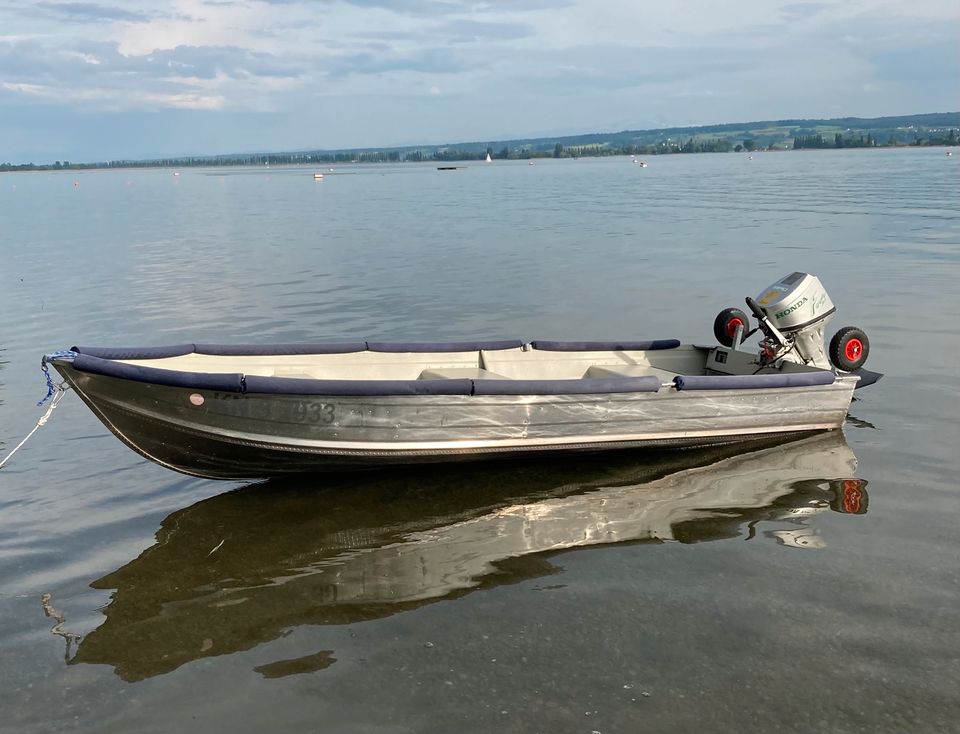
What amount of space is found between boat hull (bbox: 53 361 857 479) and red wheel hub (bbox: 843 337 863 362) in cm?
237

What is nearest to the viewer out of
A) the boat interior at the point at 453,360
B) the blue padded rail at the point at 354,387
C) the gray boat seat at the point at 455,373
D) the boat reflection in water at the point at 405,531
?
the boat reflection in water at the point at 405,531

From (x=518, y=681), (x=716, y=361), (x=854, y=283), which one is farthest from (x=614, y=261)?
(x=518, y=681)

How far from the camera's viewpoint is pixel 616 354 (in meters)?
11.1

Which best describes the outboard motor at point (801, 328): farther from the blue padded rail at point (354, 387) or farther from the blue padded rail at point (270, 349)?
the blue padded rail at point (270, 349)

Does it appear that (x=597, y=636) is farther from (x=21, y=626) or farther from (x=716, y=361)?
(x=716, y=361)

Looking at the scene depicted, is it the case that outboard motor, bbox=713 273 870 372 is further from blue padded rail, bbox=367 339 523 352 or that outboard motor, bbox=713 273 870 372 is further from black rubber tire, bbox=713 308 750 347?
blue padded rail, bbox=367 339 523 352

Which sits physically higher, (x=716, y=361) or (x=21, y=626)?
(x=716, y=361)

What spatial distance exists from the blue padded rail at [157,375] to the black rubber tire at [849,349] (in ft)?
24.8

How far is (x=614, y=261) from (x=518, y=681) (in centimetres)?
2287

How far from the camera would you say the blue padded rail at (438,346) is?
10.0m

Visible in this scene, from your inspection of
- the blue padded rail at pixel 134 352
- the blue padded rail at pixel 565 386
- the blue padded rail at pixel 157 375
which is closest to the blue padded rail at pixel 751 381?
the blue padded rail at pixel 565 386

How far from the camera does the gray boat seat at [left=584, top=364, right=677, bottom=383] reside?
34.5 ft

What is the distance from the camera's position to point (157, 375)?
766cm

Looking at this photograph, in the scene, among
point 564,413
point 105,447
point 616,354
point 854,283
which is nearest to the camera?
point 564,413
